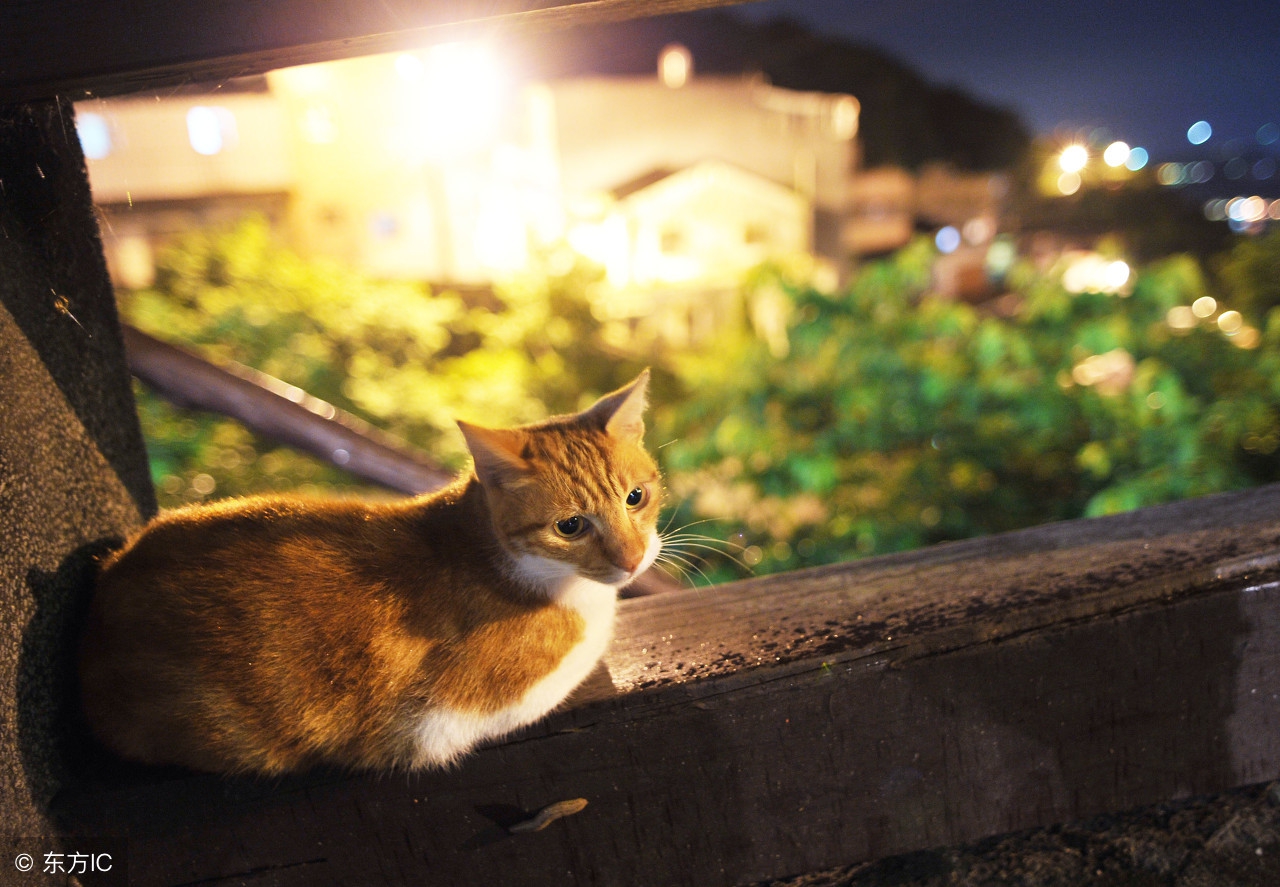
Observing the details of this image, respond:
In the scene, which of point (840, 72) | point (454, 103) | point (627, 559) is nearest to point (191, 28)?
point (627, 559)

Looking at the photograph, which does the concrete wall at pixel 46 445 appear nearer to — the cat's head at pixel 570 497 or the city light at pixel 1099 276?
the cat's head at pixel 570 497

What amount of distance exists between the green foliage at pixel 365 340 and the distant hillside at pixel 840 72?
18.1ft

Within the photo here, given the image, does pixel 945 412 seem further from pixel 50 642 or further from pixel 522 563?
pixel 50 642

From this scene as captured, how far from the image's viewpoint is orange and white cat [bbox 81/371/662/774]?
41.8 inches

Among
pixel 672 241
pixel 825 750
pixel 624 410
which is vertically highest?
pixel 672 241

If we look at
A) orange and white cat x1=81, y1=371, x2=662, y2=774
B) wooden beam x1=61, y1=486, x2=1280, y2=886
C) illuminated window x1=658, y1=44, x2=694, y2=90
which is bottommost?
wooden beam x1=61, y1=486, x2=1280, y2=886

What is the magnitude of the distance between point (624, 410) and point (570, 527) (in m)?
0.25

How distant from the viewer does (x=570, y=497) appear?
48.8 inches

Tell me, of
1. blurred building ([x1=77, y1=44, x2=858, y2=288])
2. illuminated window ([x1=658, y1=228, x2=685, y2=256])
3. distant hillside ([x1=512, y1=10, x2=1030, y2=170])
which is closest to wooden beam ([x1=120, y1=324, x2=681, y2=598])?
blurred building ([x1=77, y1=44, x2=858, y2=288])

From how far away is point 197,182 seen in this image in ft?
37.4

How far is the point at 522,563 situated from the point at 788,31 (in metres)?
20.9

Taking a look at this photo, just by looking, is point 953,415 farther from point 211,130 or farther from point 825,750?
point 211,130

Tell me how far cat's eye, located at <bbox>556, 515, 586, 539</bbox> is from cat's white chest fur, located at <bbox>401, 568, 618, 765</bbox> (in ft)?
0.21

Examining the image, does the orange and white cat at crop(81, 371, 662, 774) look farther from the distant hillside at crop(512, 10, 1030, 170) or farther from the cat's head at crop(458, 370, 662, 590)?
the distant hillside at crop(512, 10, 1030, 170)
